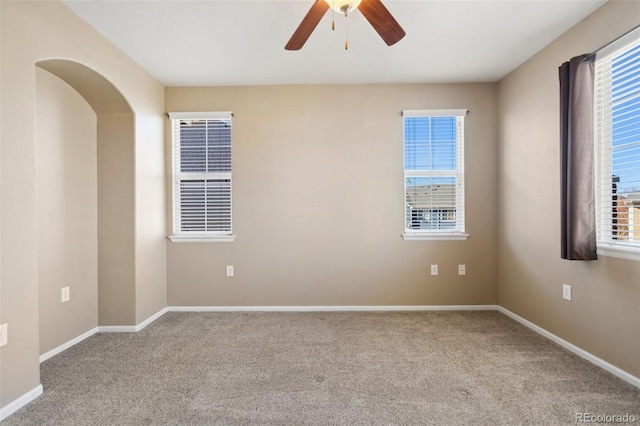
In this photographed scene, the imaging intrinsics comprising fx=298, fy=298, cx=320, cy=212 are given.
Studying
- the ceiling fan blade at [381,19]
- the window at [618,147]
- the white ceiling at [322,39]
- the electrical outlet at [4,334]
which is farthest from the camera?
the white ceiling at [322,39]

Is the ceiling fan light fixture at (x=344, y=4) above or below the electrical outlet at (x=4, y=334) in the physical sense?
above

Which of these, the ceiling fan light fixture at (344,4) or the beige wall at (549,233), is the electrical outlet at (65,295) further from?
the beige wall at (549,233)

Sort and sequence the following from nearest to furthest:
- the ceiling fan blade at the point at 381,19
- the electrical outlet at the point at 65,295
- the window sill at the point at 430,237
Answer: the ceiling fan blade at the point at 381,19
the electrical outlet at the point at 65,295
the window sill at the point at 430,237

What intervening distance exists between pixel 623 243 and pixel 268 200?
3.03 m

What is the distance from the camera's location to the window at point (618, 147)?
1.95 meters

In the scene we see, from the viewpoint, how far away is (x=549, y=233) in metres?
2.63

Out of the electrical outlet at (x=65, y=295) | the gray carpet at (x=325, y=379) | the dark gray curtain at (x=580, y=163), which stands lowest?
the gray carpet at (x=325, y=379)

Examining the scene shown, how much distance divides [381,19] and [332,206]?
207 cm

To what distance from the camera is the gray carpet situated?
1692 millimetres

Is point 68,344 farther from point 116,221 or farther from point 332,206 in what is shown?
point 332,206

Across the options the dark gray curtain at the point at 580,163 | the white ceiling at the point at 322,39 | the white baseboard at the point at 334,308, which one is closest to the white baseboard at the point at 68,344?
the white baseboard at the point at 334,308

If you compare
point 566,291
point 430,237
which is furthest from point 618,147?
point 430,237

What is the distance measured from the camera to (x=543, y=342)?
2.56m

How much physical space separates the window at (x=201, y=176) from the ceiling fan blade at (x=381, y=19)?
2259 mm
